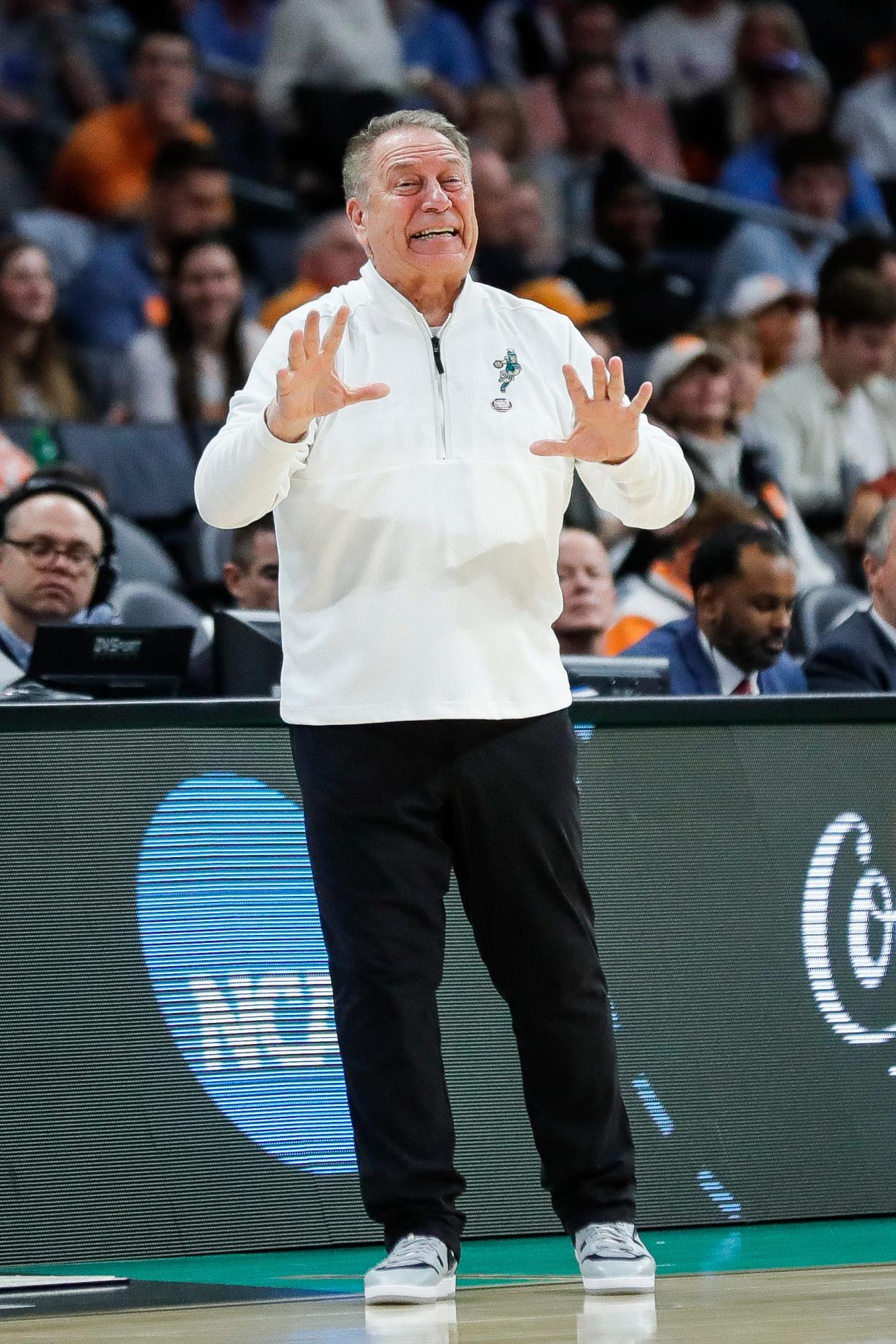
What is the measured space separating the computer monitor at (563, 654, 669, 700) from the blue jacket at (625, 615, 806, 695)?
2.15 feet

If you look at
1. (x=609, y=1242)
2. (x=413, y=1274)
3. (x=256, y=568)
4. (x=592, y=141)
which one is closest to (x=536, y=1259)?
(x=609, y=1242)

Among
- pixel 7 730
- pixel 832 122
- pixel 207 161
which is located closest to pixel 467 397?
pixel 7 730

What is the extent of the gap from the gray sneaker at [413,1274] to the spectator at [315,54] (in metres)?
7.81

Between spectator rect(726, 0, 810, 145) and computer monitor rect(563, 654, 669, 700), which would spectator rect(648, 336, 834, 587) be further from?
spectator rect(726, 0, 810, 145)

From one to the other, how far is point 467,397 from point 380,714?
529 mm

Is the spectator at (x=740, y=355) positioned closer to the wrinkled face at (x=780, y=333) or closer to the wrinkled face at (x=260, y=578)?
the wrinkled face at (x=780, y=333)

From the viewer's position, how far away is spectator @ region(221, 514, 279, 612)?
20.0 ft

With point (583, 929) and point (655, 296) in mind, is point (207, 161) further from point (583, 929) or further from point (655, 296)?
point (583, 929)

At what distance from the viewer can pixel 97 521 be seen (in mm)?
5820

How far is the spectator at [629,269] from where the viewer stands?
31.4ft

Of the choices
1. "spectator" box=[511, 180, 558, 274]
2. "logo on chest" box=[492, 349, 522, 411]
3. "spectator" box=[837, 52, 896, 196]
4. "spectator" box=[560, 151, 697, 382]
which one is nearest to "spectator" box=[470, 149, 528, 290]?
"spectator" box=[511, 180, 558, 274]

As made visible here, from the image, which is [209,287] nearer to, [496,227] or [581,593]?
[496,227]

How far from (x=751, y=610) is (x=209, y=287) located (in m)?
3.16

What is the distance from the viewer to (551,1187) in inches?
135
